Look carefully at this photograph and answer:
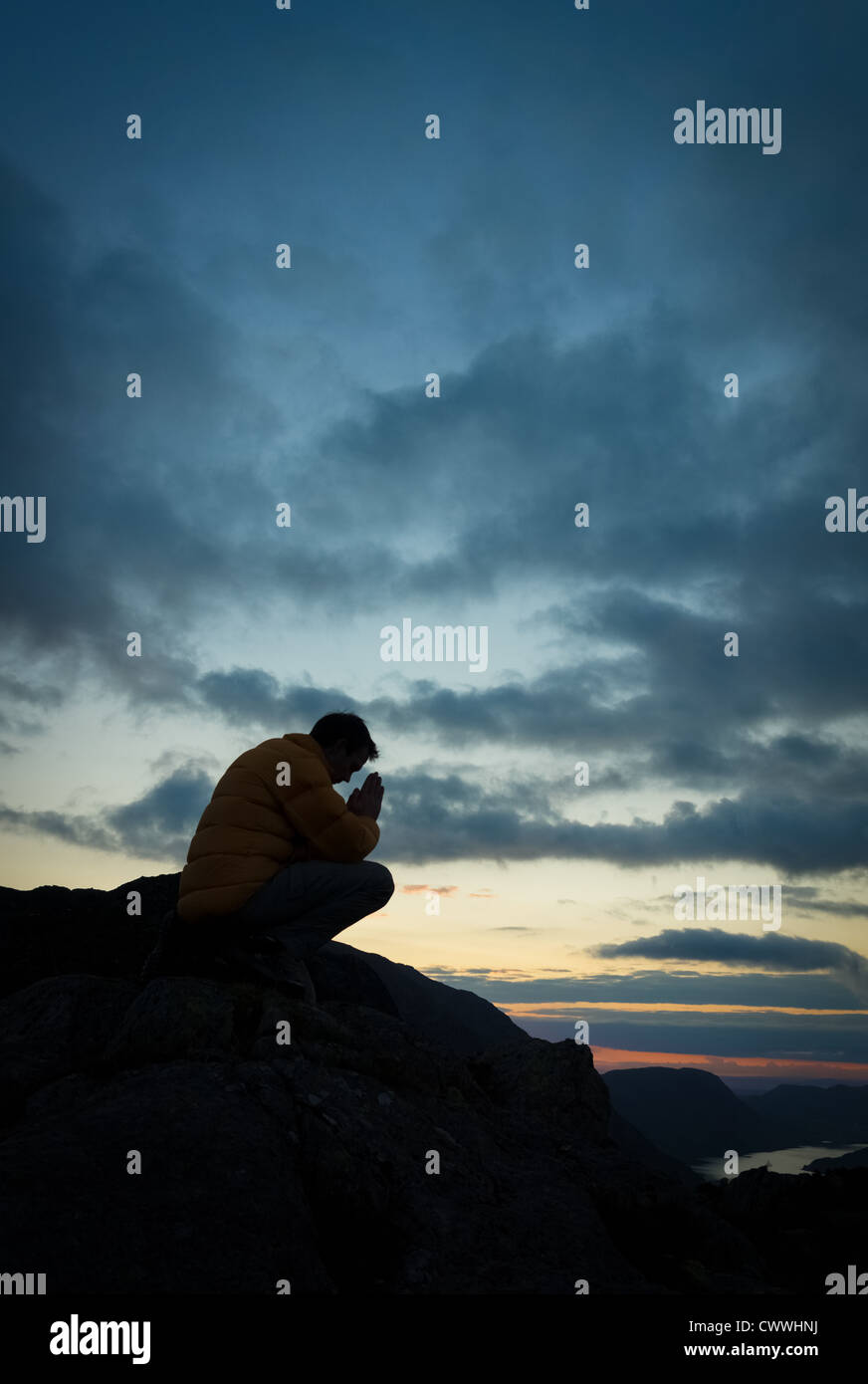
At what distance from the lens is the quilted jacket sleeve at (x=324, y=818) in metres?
8.40

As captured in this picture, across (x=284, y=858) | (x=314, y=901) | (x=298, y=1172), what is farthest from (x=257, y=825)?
(x=298, y=1172)

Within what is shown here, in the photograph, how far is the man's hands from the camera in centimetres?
911

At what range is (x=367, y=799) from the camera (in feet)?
30.1

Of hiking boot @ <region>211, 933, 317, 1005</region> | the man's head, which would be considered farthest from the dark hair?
hiking boot @ <region>211, 933, 317, 1005</region>

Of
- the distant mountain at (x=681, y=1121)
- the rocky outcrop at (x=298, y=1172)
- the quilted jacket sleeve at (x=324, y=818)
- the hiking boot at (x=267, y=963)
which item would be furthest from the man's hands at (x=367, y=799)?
the distant mountain at (x=681, y=1121)

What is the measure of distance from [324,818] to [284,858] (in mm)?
602

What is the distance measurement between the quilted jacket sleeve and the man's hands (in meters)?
0.34

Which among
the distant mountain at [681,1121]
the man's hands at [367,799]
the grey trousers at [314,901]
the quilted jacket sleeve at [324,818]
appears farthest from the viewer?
the distant mountain at [681,1121]

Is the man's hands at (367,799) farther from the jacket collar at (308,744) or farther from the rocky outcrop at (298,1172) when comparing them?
the rocky outcrop at (298,1172)

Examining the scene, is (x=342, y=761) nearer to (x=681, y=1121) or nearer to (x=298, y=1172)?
(x=298, y=1172)

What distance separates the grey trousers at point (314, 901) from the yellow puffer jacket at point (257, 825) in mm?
166
